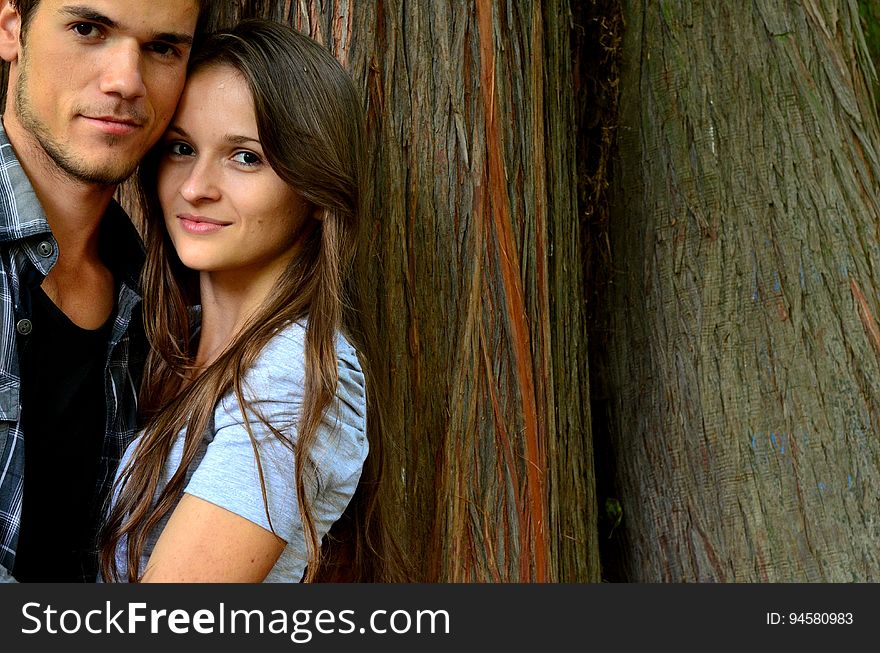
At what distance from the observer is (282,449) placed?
2.20m

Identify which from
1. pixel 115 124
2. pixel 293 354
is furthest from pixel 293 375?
pixel 115 124

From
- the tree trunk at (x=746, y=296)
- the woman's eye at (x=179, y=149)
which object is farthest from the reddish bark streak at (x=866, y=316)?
the woman's eye at (x=179, y=149)

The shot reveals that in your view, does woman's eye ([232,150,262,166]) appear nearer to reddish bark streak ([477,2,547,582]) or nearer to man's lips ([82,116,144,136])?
man's lips ([82,116,144,136])

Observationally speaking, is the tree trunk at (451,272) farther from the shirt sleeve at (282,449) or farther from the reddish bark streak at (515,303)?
the shirt sleeve at (282,449)

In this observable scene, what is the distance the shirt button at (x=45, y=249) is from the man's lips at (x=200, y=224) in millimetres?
347

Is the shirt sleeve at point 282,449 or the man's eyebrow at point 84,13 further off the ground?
the man's eyebrow at point 84,13

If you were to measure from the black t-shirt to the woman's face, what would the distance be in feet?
1.36

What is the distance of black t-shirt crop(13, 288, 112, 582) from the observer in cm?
250

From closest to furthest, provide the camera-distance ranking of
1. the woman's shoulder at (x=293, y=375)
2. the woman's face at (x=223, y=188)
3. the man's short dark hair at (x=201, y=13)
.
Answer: the woman's shoulder at (x=293, y=375) → the woman's face at (x=223, y=188) → the man's short dark hair at (x=201, y=13)

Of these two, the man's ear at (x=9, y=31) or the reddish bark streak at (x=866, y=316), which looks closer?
the man's ear at (x=9, y=31)

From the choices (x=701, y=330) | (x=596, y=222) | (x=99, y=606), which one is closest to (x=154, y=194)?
(x=99, y=606)

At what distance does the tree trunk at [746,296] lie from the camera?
3.22 m

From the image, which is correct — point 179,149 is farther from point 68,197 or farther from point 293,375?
point 293,375

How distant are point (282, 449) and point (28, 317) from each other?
2.65 feet
